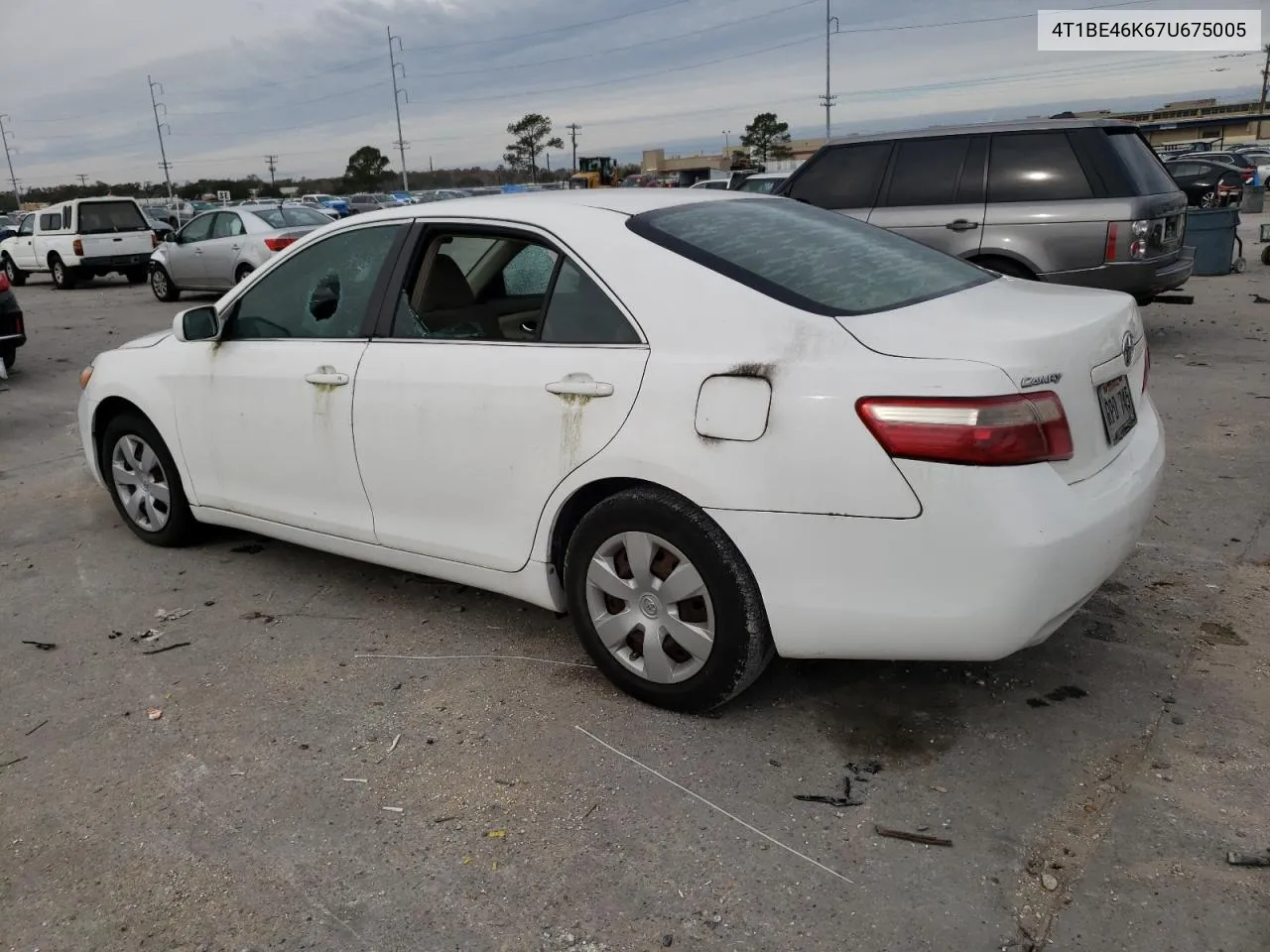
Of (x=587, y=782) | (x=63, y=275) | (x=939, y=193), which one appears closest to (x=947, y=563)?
(x=587, y=782)

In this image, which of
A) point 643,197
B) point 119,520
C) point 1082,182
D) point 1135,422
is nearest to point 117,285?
point 119,520

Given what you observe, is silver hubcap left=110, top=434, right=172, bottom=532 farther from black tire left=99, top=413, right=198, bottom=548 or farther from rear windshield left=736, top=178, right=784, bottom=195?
rear windshield left=736, top=178, right=784, bottom=195

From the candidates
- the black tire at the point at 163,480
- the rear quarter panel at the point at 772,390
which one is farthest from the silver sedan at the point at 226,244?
the rear quarter panel at the point at 772,390

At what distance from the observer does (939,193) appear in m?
8.69

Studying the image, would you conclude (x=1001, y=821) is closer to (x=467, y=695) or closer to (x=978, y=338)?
(x=978, y=338)

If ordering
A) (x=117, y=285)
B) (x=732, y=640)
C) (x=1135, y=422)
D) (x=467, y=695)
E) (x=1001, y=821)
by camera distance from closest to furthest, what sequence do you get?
(x=1001, y=821)
(x=732, y=640)
(x=1135, y=422)
(x=467, y=695)
(x=117, y=285)

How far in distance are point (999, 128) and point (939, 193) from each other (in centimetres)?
69

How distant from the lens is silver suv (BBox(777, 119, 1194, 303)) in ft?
26.6

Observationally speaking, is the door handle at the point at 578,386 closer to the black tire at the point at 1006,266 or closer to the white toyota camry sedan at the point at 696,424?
the white toyota camry sedan at the point at 696,424

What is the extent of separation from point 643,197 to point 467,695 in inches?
74.9

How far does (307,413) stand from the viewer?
411 cm

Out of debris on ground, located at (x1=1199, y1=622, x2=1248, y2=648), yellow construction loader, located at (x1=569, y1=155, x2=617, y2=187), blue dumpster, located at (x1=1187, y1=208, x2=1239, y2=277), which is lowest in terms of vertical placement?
debris on ground, located at (x1=1199, y1=622, x2=1248, y2=648)

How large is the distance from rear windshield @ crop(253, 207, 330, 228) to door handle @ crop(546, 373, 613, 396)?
43.3 ft

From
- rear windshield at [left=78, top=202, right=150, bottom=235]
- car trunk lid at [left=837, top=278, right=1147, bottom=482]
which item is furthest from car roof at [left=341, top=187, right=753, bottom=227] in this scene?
rear windshield at [left=78, top=202, right=150, bottom=235]
